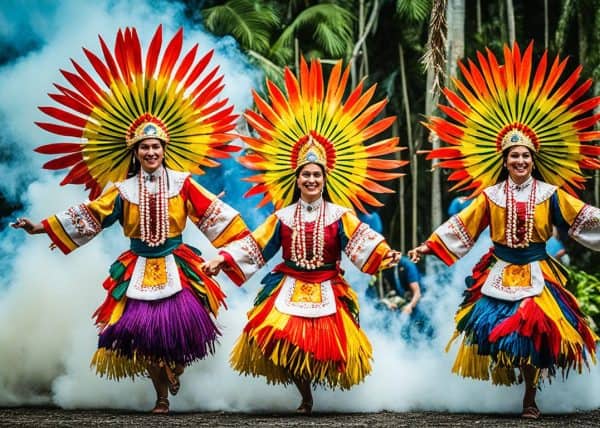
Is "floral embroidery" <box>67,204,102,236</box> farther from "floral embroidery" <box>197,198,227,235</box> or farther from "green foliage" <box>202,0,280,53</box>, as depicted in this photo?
"green foliage" <box>202,0,280,53</box>

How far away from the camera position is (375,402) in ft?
25.0

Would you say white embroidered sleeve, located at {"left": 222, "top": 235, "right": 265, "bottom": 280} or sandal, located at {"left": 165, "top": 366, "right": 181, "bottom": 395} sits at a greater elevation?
white embroidered sleeve, located at {"left": 222, "top": 235, "right": 265, "bottom": 280}

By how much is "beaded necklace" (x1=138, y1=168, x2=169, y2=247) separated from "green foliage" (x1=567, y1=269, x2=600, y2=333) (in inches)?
177

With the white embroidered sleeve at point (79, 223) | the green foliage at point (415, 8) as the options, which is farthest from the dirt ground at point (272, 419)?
the green foliage at point (415, 8)

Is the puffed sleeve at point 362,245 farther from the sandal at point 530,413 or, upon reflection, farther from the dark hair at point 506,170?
the sandal at point 530,413

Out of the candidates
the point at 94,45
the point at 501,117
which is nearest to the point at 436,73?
the point at 501,117

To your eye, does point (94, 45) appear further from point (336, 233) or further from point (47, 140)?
point (336, 233)

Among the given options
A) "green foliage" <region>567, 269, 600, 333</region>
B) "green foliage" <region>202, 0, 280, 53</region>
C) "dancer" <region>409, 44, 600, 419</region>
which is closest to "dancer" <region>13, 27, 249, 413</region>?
"dancer" <region>409, 44, 600, 419</region>

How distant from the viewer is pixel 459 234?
7.35m

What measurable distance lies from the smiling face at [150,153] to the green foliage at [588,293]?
179 inches

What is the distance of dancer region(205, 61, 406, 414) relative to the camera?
23.1ft

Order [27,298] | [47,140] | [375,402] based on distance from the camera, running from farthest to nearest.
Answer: [47,140], [27,298], [375,402]

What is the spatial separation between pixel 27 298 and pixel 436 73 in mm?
3546

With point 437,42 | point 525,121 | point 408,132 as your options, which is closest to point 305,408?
point 525,121
